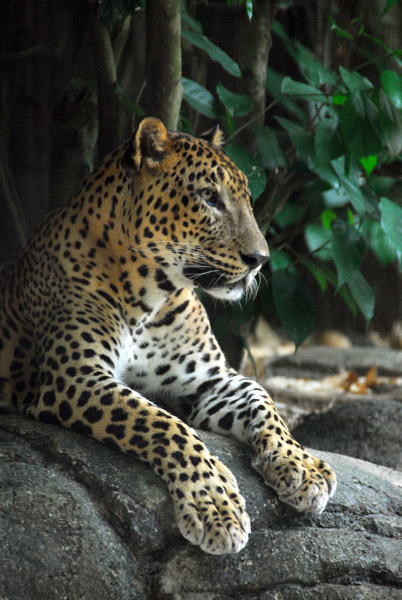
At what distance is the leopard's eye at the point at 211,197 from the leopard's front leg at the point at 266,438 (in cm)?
110

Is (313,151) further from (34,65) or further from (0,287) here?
(34,65)

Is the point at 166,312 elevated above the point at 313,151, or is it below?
below

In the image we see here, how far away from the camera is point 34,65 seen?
6.88 meters

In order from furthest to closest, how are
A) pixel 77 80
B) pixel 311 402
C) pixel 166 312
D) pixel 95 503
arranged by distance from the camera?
pixel 311 402
pixel 77 80
pixel 166 312
pixel 95 503

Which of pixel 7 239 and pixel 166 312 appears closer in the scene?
pixel 166 312

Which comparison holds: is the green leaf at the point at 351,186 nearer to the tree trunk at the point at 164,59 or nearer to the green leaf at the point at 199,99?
the green leaf at the point at 199,99

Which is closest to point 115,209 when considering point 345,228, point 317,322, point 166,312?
point 166,312

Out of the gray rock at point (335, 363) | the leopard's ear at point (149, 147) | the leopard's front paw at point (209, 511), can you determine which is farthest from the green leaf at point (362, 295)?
the gray rock at point (335, 363)

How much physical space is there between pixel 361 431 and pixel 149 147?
3.20 meters

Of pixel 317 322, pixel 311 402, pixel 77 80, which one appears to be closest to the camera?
pixel 77 80

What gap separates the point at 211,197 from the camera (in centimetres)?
413

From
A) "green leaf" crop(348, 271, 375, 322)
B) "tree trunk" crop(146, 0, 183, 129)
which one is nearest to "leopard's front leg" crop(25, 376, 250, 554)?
"tree trunk" crop(146, 0, 183, 129)

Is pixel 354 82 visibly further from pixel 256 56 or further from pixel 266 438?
pixel 266 438

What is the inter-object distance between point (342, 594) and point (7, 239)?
4234mm
